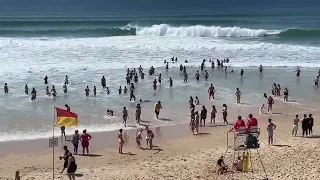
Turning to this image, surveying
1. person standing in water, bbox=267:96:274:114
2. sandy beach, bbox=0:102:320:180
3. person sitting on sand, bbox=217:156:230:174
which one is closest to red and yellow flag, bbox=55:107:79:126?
sandy beach, bbox=0:102:320:180

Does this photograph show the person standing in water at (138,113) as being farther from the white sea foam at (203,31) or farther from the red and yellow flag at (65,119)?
the white sea foam at (203,31)

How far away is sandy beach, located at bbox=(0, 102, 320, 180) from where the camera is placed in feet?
51.0

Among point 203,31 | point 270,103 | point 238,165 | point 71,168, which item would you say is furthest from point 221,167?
point 203,31

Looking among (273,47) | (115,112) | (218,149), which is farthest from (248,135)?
(273,47)

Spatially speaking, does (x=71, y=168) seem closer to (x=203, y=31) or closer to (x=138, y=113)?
(x=138, y=113)

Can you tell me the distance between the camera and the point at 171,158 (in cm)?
1741

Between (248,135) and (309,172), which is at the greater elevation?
(248,135)

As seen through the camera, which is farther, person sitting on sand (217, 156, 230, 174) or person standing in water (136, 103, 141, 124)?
person standing in water (136, 103, 141, 124)

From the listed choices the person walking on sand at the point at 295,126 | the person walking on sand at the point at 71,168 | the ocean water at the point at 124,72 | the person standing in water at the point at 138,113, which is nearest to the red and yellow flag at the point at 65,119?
the person walking on sand at the point at 71,168

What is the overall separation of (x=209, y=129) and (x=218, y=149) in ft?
10.3

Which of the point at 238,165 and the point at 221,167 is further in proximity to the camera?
the point at 238,165

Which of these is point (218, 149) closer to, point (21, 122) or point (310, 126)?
point (310, 126)

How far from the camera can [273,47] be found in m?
51.5

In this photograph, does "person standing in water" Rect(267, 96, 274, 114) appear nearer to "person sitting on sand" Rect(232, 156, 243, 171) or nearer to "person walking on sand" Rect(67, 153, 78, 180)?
"person sitting on sand" Rect(232, 156, 243, 171)
